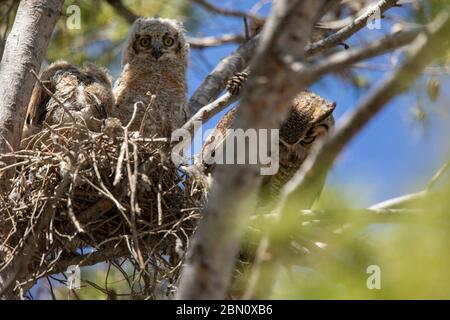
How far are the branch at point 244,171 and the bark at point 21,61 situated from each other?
185 cm

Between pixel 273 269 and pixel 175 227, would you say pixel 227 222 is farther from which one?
pixel 175 227

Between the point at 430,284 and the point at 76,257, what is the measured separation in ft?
7.69

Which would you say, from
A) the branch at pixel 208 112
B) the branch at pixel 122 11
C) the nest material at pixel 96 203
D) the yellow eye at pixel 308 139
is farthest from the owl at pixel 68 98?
the branch at pixel 122 11

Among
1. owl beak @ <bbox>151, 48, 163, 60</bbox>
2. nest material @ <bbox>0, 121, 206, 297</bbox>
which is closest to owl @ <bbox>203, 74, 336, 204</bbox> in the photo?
nest material @ <bbox>0, 121, 206, 297</bbox>

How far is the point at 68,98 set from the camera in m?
4.26

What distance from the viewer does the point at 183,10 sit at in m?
6.78

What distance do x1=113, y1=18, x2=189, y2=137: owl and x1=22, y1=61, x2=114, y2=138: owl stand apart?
1.02 ft

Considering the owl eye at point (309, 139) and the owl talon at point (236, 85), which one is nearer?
the owl talon at point (236, 85)

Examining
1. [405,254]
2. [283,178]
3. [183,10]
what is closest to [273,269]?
[405,254]

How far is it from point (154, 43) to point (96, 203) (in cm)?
190

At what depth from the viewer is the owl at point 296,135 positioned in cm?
433

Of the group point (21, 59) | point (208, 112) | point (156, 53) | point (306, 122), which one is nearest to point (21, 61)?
point (21, 59)

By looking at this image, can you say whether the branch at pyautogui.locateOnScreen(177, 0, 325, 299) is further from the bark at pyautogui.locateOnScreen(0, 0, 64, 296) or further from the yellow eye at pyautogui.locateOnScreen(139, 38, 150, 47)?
the yellow eye at pyautogui.locateOnScreen(139, 38, 150, 47)

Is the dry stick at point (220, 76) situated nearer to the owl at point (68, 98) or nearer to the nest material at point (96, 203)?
the owl at point (68, 98)
